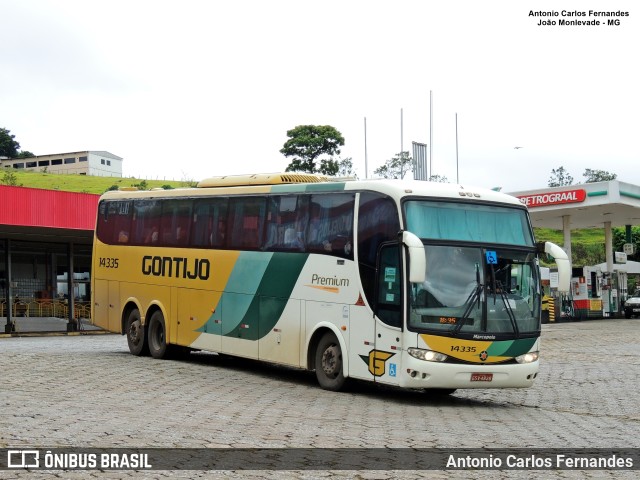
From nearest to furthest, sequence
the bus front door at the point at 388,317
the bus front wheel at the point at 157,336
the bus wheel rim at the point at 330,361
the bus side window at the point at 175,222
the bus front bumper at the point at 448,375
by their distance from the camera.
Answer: the bus front bumper at the point at 448,375 → the bus front door at the point at 388,317 → the bus wheel rim at the point at 330,361 → the bus side window at the point at 175,222 → the bus front wheel at the point at 157,336

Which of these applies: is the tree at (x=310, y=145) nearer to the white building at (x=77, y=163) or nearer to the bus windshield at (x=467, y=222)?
the white building at (x=77, y=163)

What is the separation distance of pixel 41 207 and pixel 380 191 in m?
21.8

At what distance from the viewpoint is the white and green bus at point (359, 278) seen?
49.7 feet

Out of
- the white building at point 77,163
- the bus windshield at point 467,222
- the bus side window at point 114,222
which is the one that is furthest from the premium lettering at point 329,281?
the white building at point 77,163

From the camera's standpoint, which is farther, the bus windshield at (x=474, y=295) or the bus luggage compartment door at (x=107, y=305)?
the bus luggage compartment door at (x=107, y=305)

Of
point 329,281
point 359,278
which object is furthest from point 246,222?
point 359,278

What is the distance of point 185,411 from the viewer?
1282 cm

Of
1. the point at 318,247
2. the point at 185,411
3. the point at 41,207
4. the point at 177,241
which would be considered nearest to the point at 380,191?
the point at 318,247

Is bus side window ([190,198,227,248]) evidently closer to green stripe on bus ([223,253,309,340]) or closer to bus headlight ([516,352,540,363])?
green stripe on bus ([223,253,309,340])

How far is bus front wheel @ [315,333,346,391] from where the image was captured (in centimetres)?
1670

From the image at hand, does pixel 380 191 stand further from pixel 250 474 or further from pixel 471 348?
pixel 250 474

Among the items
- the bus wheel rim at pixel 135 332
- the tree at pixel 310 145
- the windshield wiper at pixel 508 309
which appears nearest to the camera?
the windshield wiper at pixel 508 309

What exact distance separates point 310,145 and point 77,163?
57993 millimetres

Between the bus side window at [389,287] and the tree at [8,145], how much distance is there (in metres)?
149
